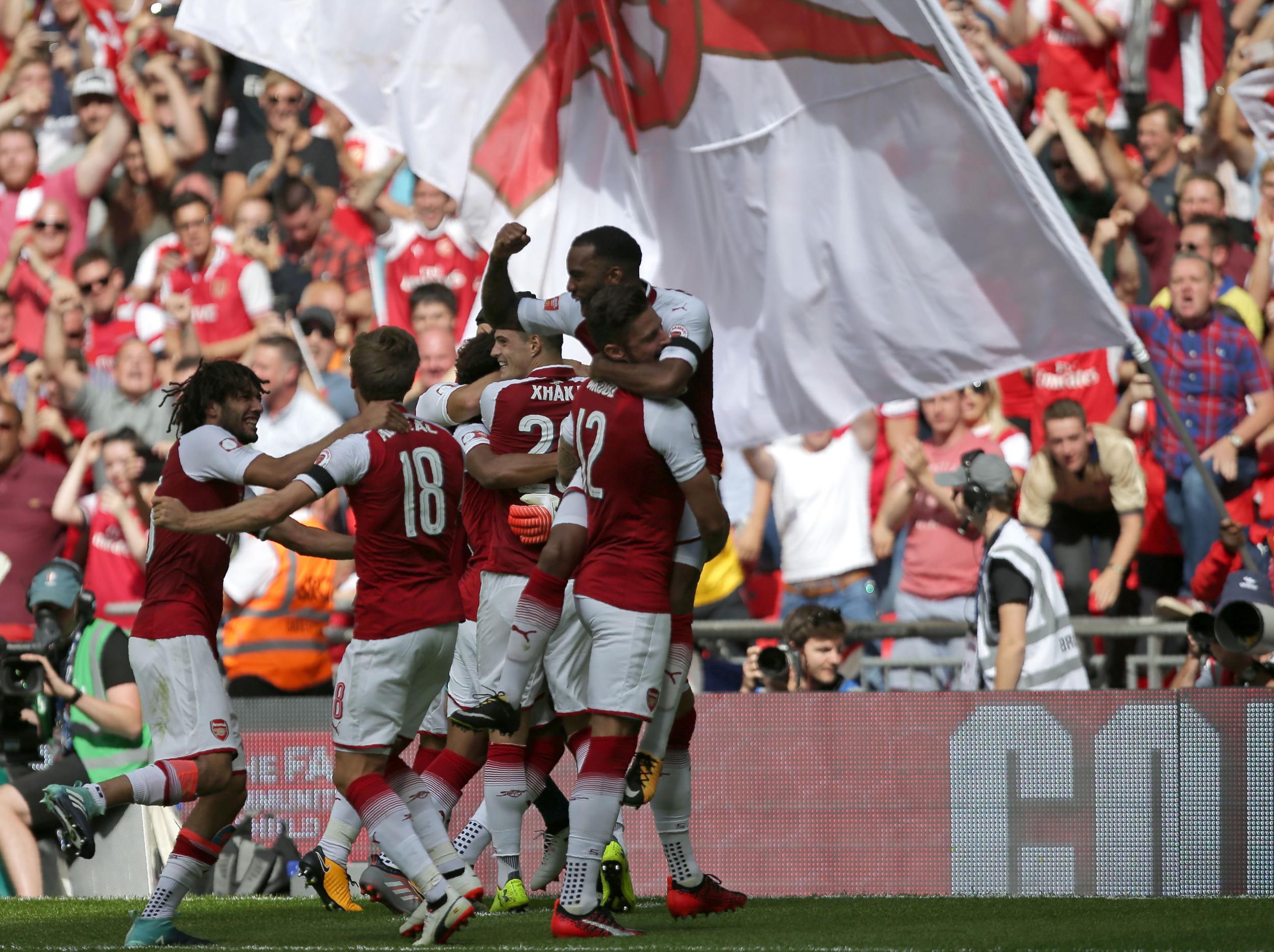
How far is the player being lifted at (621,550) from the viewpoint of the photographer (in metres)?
6.47

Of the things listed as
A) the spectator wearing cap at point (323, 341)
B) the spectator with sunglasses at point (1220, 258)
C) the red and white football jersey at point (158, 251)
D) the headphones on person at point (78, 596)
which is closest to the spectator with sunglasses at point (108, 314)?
the red and white football jersey at point (158, 251)

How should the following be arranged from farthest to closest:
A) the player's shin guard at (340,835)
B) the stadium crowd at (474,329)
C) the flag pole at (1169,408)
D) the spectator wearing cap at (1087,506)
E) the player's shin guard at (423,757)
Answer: the stadium crowd at (474,329) < the spectator wearing cap at (1087,506) < the player's shin guard at (423,757) < the player's shin guard at (340,835) < the flag pole at (1169,408)

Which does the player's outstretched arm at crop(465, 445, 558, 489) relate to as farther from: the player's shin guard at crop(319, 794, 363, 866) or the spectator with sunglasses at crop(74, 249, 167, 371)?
the spectator with sunglasses at crop(74, 249, 167, 371)

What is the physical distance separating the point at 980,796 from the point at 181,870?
12.0 feet

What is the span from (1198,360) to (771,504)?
2762 mm

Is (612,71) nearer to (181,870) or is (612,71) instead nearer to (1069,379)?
(1069,379)

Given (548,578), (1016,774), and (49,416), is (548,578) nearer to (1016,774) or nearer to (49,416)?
(1016,774)

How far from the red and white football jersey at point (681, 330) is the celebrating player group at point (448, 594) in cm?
1

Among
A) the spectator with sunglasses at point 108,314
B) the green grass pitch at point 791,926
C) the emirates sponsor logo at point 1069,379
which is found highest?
the spectator with sunglasses at point 108,314

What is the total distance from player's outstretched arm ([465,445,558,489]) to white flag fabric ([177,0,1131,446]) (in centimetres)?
197

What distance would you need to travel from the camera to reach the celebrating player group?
21.4 ft

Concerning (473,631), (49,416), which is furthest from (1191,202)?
(49,416)

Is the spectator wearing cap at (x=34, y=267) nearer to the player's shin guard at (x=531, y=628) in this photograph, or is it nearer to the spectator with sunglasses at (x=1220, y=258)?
the spectator with sunglasses at (x=1220, y=258)

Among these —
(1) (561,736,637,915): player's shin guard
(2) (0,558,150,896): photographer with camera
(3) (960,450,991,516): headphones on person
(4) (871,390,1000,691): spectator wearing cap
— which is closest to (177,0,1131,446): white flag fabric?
(3) (960,450,991,516): headphones on person
